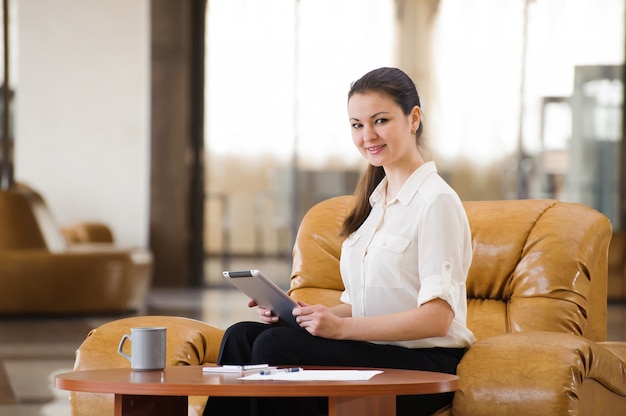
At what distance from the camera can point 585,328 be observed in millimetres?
2840

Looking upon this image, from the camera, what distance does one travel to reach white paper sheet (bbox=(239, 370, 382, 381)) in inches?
75.0

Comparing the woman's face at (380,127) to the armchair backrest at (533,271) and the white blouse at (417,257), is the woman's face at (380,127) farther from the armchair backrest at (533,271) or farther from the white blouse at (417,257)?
the armchair backrest at (533,271)

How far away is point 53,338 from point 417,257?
167 inches

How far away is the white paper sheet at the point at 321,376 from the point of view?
6.25 ft

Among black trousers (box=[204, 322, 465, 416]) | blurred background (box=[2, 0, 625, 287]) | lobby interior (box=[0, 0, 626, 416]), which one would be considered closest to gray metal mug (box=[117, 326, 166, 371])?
black trousers (box=[204, 322, 465, 416])

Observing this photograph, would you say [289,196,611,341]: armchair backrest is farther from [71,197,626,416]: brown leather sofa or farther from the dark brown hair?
the dark brown hair

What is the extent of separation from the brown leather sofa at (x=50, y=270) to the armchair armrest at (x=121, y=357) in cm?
470

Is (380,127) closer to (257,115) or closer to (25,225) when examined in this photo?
(25,225)

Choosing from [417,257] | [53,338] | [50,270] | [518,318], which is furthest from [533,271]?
[50,270]

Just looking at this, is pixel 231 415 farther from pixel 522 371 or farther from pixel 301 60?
pixel 301 60

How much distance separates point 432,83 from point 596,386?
7.59 meters

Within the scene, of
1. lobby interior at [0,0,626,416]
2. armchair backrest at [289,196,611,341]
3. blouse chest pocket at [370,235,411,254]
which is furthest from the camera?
lobby interior at [0,0,626,416]

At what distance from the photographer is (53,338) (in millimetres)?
6156

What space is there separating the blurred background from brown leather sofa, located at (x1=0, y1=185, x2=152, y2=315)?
1.99 m
